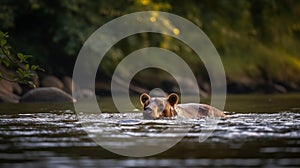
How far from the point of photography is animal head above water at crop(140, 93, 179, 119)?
41.1 feet

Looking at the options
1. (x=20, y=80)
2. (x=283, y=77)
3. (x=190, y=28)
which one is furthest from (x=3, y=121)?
(x=283, y=77)

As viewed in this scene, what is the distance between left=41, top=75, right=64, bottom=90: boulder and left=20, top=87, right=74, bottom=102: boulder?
3.28 m

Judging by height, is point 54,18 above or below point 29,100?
above

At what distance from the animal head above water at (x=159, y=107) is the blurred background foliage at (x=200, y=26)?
1169 cm

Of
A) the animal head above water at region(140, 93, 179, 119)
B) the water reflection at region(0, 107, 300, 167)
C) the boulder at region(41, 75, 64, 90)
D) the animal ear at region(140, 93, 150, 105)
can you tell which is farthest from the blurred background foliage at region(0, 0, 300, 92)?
the water reflection at region(0, 107, 300, 167)

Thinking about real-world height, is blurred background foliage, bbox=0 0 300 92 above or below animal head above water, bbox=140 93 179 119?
above

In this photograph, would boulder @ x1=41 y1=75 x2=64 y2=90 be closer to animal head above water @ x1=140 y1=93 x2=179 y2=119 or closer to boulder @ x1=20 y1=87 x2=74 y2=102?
boulder @ x1=20 y1=87 x2=74 y2=102

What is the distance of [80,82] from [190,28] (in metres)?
7.66

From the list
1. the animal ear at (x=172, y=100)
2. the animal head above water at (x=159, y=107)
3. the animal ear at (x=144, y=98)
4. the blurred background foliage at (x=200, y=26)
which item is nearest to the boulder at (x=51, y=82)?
the blurred background foliage at (x=200, y=26)

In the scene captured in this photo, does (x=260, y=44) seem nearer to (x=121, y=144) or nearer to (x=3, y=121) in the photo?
(x=3, y=121)

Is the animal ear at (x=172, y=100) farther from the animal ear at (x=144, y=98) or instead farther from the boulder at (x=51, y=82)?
the boulder at (x=51, y=82)

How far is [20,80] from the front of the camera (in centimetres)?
1107

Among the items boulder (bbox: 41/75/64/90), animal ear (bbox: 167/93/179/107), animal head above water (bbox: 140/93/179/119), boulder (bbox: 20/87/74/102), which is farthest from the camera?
boulder (bbox: 41/75/64/90)

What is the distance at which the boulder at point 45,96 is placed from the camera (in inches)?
810
